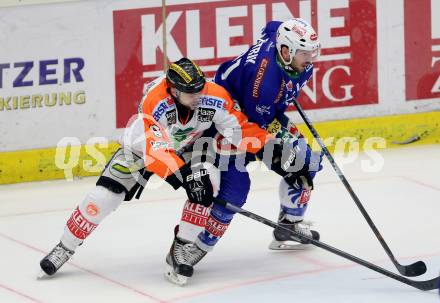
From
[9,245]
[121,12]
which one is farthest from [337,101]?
[9,245]

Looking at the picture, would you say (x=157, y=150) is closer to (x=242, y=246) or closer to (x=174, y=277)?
(x=174, y=277)

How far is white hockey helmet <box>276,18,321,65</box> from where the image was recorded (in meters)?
6.09

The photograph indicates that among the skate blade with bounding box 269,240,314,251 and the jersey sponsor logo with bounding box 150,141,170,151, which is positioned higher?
the jersey sponsor logo with bounding box 150,141,170,151

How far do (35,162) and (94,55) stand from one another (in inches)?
27.0

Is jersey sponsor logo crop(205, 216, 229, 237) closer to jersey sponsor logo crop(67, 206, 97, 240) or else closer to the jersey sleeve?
the jersey sleeve

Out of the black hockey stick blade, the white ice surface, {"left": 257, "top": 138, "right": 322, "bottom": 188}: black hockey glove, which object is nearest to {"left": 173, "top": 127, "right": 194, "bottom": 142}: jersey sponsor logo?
{"left": 257, "top": 138, "right": 322, "bottom": 188}: black hockey glove

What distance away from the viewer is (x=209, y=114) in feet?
19.8

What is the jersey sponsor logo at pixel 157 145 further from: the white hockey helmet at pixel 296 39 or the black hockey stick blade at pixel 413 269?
the black hockey stick blade at pixel 413 269

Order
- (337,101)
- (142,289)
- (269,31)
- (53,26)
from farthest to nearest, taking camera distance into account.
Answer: (337,101), (53,26), (269,31), (142,289)

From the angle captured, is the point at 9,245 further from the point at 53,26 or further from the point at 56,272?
the point at 53,26

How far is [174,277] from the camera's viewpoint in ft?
19.9

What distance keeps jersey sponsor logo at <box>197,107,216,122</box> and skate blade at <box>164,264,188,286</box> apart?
0.68 meters

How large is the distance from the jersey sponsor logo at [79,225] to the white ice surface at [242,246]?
0.71 feet

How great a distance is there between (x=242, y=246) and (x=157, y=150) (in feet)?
3.41
